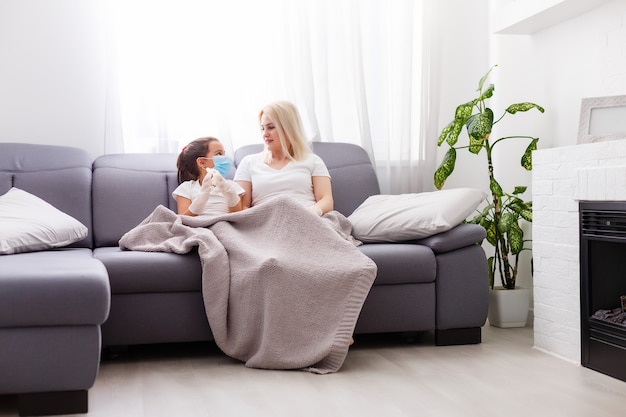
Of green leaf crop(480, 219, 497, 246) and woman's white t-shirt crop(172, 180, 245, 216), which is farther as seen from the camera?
green leaf crop(480, 219, 497, 246)

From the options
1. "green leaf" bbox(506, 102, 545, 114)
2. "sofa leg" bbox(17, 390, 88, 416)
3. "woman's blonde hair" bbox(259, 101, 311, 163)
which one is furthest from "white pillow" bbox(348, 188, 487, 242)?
"sofa leg" bbox(17, 390, 88, 416)

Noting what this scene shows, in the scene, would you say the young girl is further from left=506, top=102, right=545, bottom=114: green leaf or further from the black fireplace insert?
the black fireplace insert

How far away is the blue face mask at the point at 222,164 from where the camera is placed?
343 centimetres

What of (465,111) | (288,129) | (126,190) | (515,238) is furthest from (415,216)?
(126,190)

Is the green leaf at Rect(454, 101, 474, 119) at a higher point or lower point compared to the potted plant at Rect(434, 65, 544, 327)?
higher

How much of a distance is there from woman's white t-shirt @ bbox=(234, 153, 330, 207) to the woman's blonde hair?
42 millimetres

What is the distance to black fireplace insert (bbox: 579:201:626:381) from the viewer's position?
104 inches

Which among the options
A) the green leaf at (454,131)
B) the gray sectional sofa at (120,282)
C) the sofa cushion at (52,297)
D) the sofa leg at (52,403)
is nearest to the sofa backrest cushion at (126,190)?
the gray sectional sofa at (120,282)

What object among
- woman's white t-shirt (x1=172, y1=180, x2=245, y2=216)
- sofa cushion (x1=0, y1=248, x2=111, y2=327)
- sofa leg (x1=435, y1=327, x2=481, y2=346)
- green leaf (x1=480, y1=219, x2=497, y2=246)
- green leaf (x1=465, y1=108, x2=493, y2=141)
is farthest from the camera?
green leaf (x1=480, y1=219, x2=497, y2=246)

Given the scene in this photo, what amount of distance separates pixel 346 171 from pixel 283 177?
1.49 feet

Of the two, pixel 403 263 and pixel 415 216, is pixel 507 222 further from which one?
pixel 403 263

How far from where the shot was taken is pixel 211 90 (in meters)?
3.96

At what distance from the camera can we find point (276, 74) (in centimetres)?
405

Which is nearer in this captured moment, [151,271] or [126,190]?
[151,271]
